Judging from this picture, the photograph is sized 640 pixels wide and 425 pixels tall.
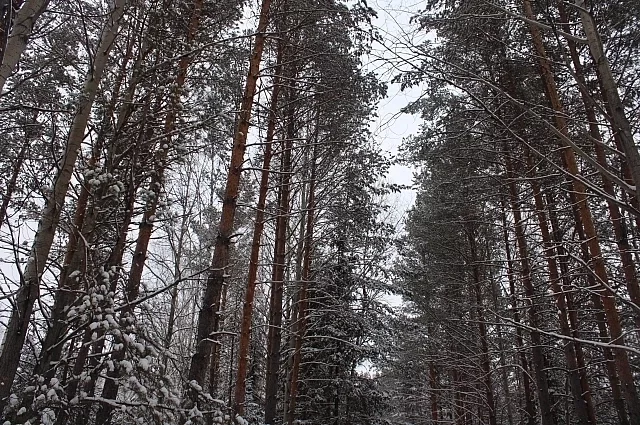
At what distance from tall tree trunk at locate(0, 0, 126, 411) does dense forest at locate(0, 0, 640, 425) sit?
0.01 metres

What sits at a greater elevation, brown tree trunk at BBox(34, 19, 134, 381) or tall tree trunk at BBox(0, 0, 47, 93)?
tall tree trunk at BBox(0, 0, 47, 93)

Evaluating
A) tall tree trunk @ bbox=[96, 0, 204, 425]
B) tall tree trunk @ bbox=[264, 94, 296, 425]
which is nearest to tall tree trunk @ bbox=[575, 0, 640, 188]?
tall tree trunk @ bbox=[96, 0, 204, 425]

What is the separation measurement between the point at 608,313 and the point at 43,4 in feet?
24.0

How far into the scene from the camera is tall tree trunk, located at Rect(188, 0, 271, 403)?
4352 millimetres

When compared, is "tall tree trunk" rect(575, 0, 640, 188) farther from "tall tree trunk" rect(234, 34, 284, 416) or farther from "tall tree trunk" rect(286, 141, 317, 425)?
"tall tree trunk" rect(286, 141, 317, 425)

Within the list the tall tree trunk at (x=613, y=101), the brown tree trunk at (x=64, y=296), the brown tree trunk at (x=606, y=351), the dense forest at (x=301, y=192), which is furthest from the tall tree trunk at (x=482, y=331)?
the brown tree trunk at (x=64, y=296)

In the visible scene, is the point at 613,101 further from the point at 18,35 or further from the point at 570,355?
the point at 570,355

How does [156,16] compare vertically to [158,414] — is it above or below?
above

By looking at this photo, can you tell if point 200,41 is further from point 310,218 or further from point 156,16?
point 310,218

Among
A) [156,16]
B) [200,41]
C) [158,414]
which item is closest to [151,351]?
[158,414]

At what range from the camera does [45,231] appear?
2.99 metres

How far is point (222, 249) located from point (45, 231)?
1.97 metres

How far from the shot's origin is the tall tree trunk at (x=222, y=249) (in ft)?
14.3

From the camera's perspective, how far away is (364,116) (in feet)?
27.8
